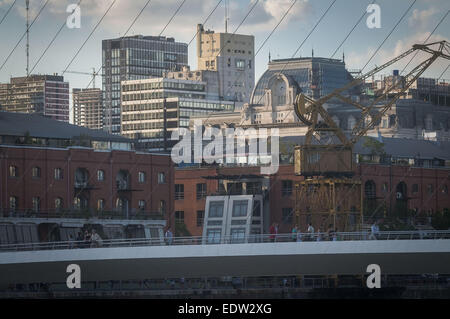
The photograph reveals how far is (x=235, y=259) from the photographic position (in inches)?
2462

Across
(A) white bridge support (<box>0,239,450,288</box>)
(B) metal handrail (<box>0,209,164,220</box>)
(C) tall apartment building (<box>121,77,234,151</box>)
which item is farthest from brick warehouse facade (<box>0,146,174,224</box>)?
(C) tall apartment building (<box>121,77,234,151</box>)

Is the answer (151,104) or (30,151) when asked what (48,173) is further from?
(151,104)

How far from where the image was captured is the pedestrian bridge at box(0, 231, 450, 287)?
60406 mm

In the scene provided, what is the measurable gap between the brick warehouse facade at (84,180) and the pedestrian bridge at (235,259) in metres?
20.4

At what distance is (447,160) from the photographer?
120 metres

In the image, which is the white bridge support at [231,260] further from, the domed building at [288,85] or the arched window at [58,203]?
the domed building at [288,85]

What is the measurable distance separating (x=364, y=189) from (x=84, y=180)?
22885 millimetres

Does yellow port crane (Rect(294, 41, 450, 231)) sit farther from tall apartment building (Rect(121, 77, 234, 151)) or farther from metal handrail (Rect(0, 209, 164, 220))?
tall apartment building (Rect(121, 77, 234, 151))

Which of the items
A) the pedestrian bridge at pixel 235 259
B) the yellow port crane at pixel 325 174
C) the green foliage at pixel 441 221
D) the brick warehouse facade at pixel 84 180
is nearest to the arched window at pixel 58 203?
the brick warehouse facade at pixel 84 180

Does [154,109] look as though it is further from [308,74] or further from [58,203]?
[58,203]

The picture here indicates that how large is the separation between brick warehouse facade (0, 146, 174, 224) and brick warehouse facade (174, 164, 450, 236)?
9.18 metres

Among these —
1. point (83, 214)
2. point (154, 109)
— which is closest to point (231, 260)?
point (83, 214)

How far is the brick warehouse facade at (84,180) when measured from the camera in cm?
8644

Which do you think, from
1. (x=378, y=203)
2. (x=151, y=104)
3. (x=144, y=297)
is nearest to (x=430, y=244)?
(x=144, y=297)
